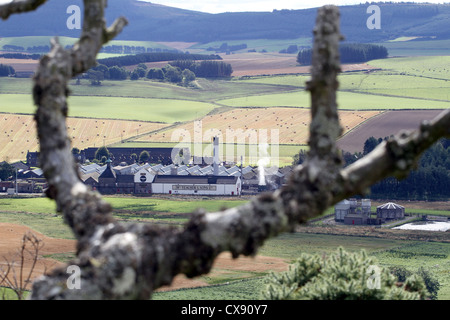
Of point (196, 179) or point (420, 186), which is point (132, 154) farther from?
point (420, 186)

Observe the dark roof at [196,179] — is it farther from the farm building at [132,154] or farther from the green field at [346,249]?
the green field at [346,249]

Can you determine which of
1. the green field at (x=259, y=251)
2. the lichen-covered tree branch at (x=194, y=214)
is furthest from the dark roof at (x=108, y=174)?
the lichen-covered tree branch at (x=194, y=214)

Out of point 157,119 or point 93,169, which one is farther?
point 157,119

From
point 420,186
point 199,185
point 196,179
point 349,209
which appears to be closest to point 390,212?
point 349,209

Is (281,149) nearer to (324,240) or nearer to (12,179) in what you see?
(12,179)

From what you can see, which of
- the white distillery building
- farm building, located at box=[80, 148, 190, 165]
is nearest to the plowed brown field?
farm building, located at box=[80, 148, 190, 165]

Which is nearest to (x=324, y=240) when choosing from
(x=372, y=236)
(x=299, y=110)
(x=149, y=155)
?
(x=372, y=236)
